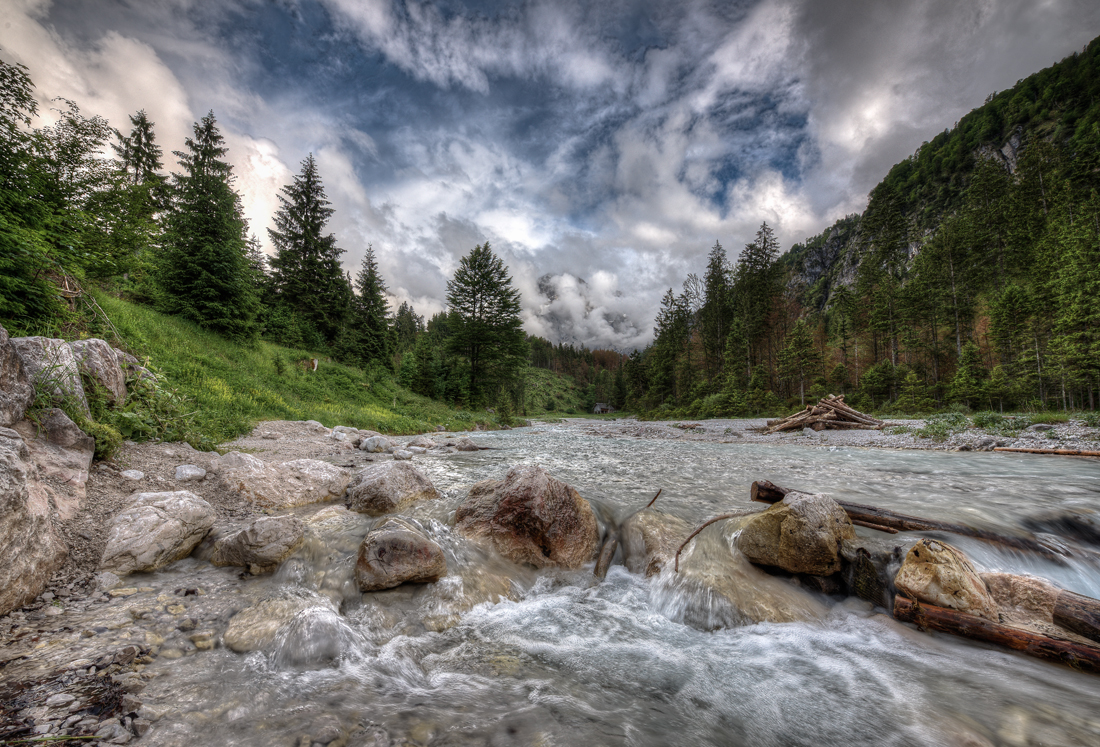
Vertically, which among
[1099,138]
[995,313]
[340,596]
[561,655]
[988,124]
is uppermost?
[988,124]

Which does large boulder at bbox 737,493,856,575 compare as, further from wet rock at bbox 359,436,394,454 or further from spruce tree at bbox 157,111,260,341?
spruce tree at bbox 157,111,260,341

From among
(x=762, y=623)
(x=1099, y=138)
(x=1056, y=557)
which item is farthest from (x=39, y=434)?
(x=1099, y=138)

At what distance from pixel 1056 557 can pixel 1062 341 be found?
84.6 ft

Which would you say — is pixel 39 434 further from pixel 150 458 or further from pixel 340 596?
pixel 340 596

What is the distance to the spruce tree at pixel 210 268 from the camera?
15547 millimetres

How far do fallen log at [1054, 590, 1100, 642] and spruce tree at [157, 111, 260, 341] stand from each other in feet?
74.7

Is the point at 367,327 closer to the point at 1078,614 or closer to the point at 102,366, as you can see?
the point at 102,366

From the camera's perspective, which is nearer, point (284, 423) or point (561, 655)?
point (561, 655)

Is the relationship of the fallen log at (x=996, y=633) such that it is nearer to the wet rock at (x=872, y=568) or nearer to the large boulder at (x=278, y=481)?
the wet rock at (x=872, y=568)

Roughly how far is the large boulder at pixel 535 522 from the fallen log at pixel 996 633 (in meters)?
2.96

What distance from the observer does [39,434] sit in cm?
361

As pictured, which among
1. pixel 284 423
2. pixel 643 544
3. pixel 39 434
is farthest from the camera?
pixel 284 423

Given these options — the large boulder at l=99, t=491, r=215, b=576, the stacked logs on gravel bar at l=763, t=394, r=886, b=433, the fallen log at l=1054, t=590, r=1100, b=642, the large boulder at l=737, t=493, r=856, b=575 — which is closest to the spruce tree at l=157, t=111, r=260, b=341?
the large boulder at l=99, t=491, r=215, b=576

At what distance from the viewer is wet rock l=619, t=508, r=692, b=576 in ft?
14.2
